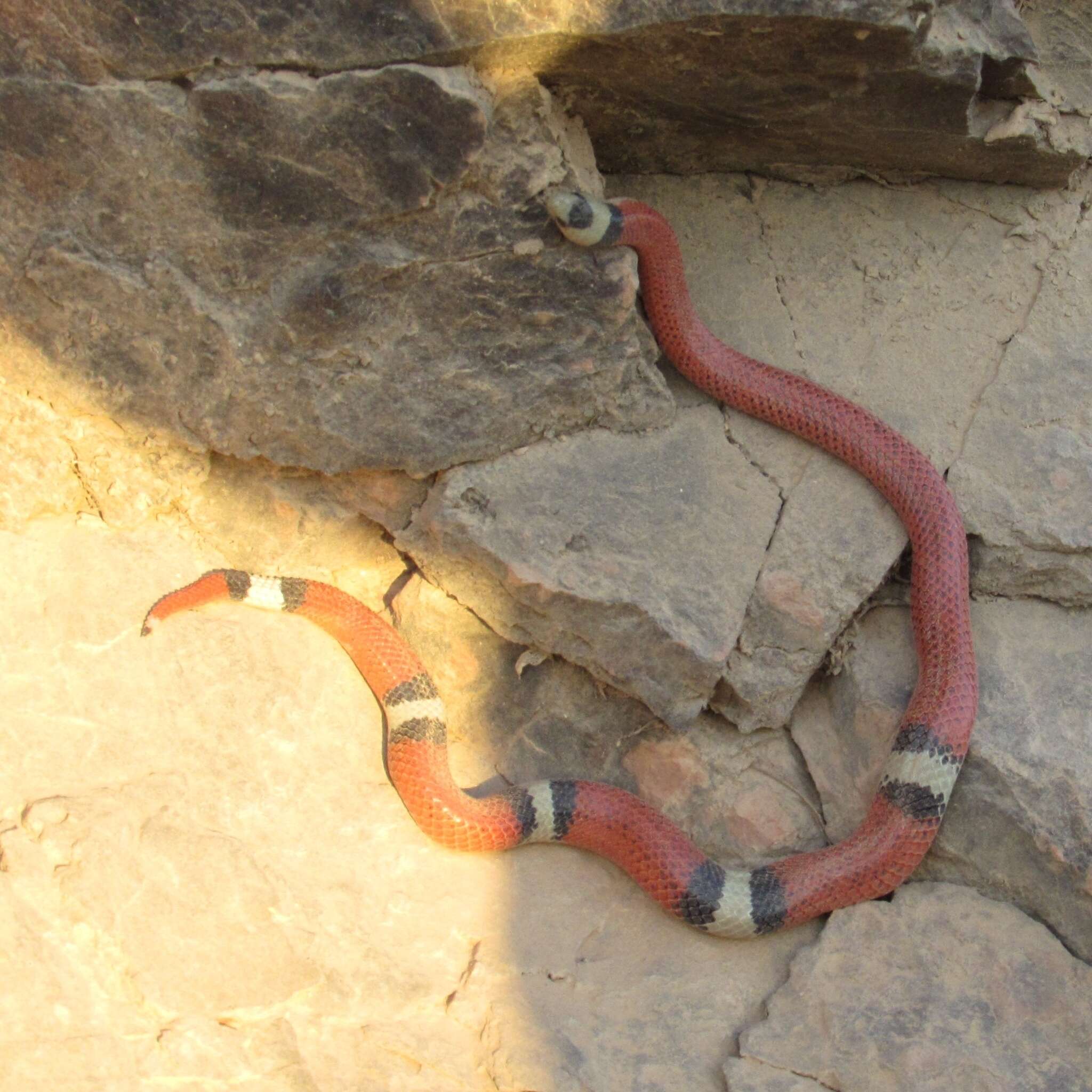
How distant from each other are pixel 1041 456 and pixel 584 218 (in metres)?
2.19

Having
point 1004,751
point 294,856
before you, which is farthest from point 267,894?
point 1004,751

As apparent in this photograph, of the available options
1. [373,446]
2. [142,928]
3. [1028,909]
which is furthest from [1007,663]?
[142,928]

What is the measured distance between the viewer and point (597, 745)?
169 inches

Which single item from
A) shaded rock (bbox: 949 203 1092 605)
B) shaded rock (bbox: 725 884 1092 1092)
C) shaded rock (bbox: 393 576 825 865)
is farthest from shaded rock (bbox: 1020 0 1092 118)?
shaded rock (bbox: 725 884 1092 1092)

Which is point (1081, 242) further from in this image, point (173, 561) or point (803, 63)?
point (173, 561)

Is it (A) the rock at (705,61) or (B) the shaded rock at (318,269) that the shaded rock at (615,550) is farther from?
(A) the rock at (705,61)

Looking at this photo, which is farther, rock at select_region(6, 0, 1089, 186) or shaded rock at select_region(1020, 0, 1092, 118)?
shaded rock at select_region(1020, 0, 1092, 118)

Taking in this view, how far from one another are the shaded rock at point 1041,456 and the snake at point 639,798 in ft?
0.65

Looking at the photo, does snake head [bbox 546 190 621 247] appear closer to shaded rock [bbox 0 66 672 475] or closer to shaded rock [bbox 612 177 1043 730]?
shaded rock [bbox 0 66 672 475]

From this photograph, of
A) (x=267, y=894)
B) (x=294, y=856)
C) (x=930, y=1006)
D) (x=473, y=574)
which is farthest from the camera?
(x=473, y=574)

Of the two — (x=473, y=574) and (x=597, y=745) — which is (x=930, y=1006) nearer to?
(x=597, y=745)

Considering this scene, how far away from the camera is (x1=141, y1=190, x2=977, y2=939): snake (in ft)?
12.5

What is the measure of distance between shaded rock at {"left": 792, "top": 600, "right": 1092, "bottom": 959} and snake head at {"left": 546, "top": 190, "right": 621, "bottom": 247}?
191 cm

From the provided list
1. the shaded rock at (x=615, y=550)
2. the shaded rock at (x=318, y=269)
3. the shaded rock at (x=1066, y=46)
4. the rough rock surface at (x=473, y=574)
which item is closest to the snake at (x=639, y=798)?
the rough rock surface at (x=473, y=574)
